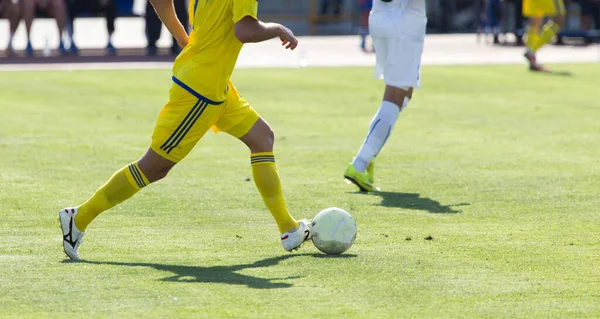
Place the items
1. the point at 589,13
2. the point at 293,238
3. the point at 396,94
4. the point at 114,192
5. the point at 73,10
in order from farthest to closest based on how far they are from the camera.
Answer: the point at 589,13, the point at 73,10, the point at 396,94, the point at 293,238, the point at 114,192

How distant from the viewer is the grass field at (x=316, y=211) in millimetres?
5824

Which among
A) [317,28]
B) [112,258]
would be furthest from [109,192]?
[317,28]

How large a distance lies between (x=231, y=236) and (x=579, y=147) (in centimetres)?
526

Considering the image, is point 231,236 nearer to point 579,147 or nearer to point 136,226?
point 136,226

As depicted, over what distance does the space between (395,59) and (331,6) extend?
23.7 metres

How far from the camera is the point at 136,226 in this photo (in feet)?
25.5

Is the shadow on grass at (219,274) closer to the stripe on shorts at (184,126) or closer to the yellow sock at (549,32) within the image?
the stripe on shorts at (184,126)

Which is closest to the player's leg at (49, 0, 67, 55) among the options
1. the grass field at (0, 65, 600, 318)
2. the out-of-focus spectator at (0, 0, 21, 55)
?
the out-of-focus spectator at (0, 0, 21, 55)

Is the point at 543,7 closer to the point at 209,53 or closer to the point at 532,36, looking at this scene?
the point at 532,36

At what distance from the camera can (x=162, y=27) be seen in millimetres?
28953

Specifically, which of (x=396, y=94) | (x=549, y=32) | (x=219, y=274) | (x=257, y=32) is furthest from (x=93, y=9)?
(x=219, y=274)

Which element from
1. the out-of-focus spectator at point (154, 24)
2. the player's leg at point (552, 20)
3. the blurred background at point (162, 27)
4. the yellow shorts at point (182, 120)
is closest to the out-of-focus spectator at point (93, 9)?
the blurred background at point (162, 27)

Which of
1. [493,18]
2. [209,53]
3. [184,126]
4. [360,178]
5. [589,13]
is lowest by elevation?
[493,18]

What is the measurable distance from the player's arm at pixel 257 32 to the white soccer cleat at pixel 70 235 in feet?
4.72
